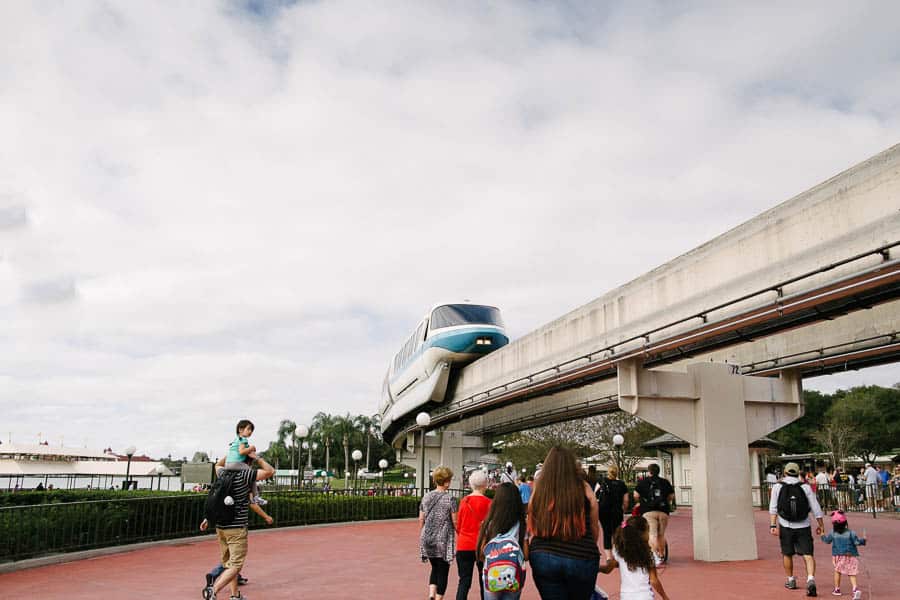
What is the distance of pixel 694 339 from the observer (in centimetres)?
1216

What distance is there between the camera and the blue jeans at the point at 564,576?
186 inches

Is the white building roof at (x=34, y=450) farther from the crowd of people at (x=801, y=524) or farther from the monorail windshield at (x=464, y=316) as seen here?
the crowd of people at (x=801, y=524)

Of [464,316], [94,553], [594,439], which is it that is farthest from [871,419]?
[94,553]

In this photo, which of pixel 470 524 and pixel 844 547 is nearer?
pixel 470 524

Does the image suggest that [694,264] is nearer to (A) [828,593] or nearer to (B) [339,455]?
(A) [828,593]

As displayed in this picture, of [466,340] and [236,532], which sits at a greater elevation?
[466,340]

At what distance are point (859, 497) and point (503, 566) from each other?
28414 mm

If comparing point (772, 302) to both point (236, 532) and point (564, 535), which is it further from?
point (236, 532)

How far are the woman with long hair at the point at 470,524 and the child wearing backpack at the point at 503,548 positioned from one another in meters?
1.08

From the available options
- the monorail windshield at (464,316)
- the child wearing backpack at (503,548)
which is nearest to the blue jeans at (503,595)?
the child wearing backpack at (503,548)

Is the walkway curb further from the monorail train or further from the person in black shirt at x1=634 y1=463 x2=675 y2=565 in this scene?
the monorail train

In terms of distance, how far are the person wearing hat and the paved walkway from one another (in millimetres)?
553

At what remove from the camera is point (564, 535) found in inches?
188

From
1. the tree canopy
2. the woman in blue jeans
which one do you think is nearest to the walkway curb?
the woman in blue jeans
